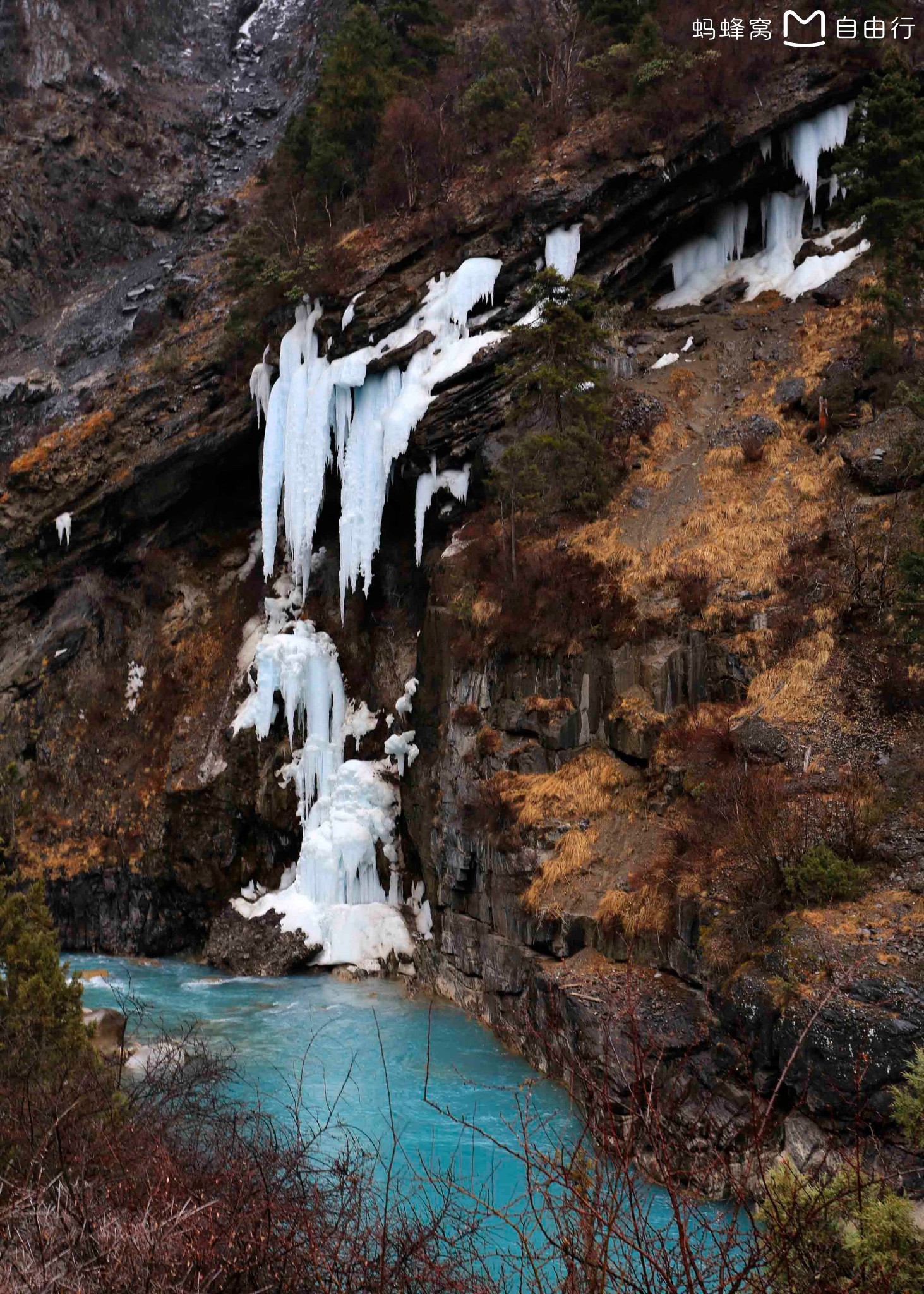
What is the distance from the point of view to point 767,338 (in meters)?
24.9

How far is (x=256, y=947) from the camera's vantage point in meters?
21.6

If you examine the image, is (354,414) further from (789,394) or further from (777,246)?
(777,246)

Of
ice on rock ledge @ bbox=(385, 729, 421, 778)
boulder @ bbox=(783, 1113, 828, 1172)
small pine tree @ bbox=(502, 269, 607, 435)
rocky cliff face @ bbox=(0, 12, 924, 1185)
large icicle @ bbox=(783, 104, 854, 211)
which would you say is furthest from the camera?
large icicle @ bbox=(783, 104, 854, 211)

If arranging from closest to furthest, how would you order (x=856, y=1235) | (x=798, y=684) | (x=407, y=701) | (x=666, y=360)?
(x=856, y=1235) < (x=798, y=684) < (x=407, y=701) < (x=666, y=360)

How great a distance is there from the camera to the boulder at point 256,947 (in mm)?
21047

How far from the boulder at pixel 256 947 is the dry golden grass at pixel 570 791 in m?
7.05

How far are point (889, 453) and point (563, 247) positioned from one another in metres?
10.9

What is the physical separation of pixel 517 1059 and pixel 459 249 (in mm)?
19199

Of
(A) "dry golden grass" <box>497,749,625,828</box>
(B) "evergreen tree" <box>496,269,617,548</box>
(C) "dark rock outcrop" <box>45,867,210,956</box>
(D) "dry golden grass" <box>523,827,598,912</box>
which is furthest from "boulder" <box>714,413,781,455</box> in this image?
(C) "dark rock outcrop" <box>45,867,210,956</box>

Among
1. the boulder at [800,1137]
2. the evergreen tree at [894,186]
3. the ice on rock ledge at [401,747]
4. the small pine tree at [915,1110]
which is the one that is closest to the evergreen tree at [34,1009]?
the boulder at [800,1137]

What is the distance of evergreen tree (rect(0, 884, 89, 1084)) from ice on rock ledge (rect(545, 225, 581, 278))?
64.4 ft

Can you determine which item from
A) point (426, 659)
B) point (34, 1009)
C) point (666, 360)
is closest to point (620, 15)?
point (666, 360)

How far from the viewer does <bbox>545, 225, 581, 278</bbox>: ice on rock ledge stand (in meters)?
24.5

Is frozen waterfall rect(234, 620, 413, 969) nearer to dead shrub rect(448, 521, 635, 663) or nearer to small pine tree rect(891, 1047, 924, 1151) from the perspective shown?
dead shrub rect(448, 521, 635, 663)
